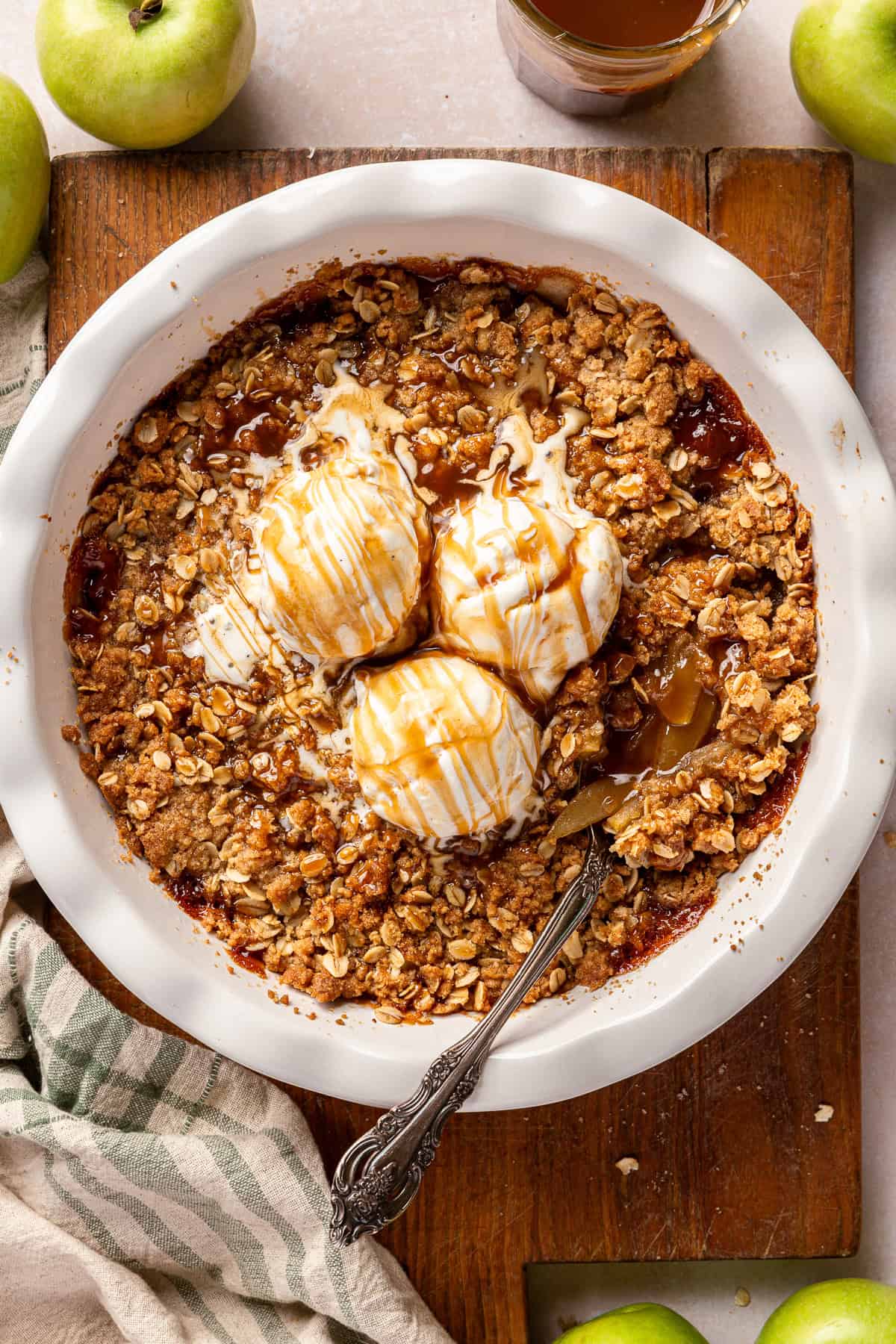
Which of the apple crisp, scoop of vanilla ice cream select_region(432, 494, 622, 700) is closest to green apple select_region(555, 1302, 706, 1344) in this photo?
the apple crisp

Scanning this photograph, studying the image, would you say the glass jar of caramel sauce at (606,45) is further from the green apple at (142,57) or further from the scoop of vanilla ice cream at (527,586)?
the scoop of vanilla ice cream at (527,586)

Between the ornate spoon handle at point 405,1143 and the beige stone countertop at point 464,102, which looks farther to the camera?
the beige stone countertop at point 464,102

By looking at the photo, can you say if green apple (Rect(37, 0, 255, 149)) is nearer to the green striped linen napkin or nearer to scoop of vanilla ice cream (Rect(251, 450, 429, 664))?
the green striped linen napkin

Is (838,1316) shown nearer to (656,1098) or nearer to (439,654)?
(656,1098)

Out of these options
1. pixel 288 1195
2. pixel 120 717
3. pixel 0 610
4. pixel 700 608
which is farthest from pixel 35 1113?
pixel 700 608

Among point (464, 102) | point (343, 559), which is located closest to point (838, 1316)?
point (343, 559)

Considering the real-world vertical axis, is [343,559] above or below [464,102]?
below

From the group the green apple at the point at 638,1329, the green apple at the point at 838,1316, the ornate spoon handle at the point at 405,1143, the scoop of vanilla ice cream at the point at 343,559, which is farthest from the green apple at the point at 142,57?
the green apple at the point at 838,1316
